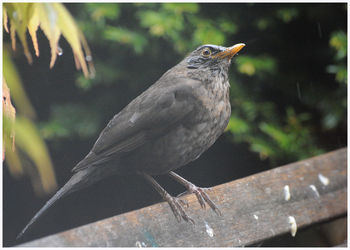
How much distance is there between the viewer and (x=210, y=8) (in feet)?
6.43

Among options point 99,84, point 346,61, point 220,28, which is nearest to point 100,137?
point 99,84

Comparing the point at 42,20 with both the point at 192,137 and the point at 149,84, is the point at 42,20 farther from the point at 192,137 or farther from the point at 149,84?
the point at 192,137

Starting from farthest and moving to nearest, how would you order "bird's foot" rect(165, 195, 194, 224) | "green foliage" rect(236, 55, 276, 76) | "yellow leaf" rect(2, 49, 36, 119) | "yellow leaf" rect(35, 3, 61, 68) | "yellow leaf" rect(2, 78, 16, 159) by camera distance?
"green foliage" rect(236, 55, 276, 76) < "bird's foot" rect(165, 195, 194, 224) < "yellow leaf" rect(2, 49, 36, 119) < "yellow leaf" rect(2, 78, 16, 159) < "yellow leaf" rect(35, 3, 61, 68)

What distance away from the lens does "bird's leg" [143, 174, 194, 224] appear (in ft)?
5.74

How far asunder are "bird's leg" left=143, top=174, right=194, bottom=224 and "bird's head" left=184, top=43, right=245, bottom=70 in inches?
15.9

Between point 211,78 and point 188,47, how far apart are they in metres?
0.17

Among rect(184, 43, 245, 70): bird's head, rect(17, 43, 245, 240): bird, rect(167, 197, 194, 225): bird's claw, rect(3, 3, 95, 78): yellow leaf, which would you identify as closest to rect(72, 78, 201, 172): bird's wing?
rect(17, 43, 245, 240): bird

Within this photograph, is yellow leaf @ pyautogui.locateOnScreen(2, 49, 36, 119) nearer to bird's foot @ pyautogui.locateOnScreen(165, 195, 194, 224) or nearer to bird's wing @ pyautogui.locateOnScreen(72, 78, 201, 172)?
bird's wing @ pyautogui.locateOnScreen(72, 78, 201, 172)

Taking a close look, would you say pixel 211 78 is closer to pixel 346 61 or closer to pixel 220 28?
pixel 220 28

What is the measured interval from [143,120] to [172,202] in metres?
0.29

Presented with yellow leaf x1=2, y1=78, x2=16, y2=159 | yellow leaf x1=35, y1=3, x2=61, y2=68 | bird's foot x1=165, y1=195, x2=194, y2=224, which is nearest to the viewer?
yellow leaf x1=35, y1=3, x2=61, y2=68

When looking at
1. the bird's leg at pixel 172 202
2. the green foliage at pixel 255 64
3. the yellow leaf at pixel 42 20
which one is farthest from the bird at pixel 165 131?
the yellow leaf at pixel 42 20

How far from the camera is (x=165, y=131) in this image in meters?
1.71

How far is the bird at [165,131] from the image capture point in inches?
66.4
